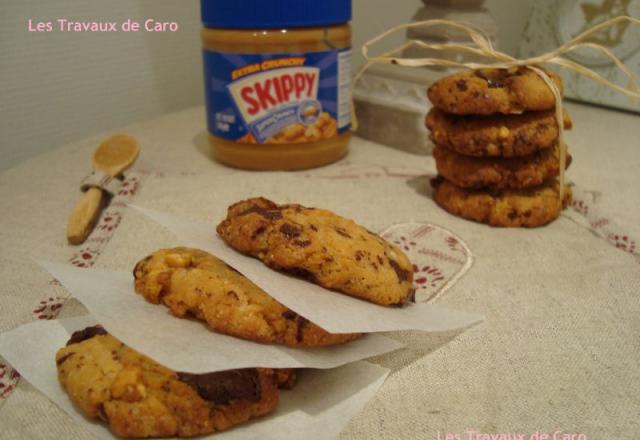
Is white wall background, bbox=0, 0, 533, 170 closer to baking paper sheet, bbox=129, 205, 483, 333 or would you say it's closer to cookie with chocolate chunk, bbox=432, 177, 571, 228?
baking paper sheet, bbox=129, 205, 483, 333

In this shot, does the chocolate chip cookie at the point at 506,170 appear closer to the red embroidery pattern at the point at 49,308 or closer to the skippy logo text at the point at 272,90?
the skippy logo text at the point at 272,90

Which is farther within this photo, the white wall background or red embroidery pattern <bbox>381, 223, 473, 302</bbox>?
the white wall background

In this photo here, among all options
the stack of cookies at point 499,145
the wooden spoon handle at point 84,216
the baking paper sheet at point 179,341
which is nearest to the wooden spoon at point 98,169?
the wooden spoon handle at point 84,216

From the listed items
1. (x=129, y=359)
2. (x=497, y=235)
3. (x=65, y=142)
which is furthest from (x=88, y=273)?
(x=65, y=142)

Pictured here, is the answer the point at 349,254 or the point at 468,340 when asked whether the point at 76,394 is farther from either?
the point at 468,340

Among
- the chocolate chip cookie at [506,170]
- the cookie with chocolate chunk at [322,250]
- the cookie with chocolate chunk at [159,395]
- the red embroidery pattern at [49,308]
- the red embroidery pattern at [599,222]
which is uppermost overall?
the cookie with chocolate chunk at [322,250]

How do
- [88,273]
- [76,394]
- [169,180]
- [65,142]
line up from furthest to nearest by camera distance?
[65,142] < [169,180] < [88,273] < [76,394]

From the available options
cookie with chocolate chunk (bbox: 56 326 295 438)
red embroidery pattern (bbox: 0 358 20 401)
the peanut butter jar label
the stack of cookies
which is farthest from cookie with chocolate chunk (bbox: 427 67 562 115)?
red embroidery pattern (bbox: 0 358 20 401)
